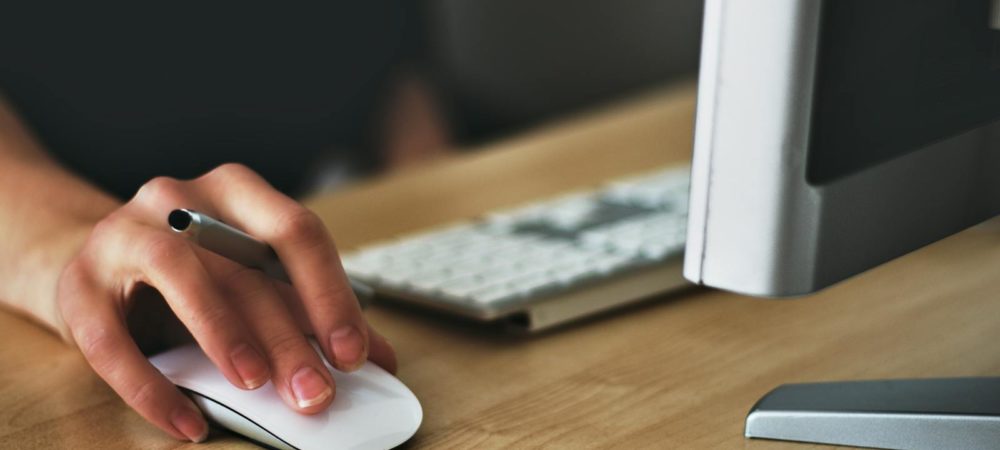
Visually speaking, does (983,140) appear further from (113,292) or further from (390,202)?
(390,202)

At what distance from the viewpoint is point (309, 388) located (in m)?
0.53

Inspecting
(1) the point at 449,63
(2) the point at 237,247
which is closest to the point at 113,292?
(2) the point at 237,247

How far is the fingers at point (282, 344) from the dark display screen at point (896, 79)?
0.79ft

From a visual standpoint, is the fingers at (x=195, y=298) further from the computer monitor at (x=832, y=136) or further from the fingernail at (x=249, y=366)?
the computer monitor at (x=832, y=136)

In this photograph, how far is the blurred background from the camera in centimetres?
158

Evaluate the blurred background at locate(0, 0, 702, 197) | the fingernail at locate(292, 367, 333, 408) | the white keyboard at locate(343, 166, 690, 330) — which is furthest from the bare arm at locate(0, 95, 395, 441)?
the blurred background at locate(0, 0, 702, 197)

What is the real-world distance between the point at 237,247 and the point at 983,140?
0.35 meters

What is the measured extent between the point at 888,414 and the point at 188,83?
56.7 inches

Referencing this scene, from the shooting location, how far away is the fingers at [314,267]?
57 centimetres

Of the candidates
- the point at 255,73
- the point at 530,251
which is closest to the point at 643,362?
the point at 530,251

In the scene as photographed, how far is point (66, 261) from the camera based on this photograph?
2.26 feet

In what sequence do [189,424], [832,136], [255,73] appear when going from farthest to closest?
[255,73], [189,424], [832,136]

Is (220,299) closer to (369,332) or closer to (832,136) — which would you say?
(369,332)

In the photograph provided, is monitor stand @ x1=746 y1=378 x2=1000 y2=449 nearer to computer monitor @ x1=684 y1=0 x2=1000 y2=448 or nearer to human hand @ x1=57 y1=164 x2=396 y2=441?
computer monitor @ x1=684 y1=0 x2=1000 y2=448
